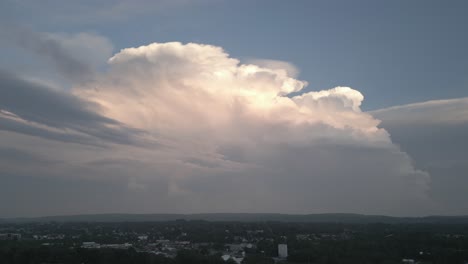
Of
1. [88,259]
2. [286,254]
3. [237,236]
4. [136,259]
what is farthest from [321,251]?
[237,236]

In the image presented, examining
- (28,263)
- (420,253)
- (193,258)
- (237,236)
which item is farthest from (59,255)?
(237,236)

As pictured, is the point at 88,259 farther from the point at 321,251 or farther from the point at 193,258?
the point at 321,251

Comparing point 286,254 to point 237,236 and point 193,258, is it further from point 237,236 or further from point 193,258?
point 237,236

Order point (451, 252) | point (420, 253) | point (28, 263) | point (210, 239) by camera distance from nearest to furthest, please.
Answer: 1. point (28, 263)
2. point (451, 252)
3. point (420, 253)
4. point (210, 239)

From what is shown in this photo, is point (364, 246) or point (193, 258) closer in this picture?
point (193, 258)

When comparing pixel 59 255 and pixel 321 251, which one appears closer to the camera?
pixel 59 255

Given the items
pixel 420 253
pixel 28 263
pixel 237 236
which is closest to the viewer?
pixel 28 263

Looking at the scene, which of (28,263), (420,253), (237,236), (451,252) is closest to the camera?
(28,263)

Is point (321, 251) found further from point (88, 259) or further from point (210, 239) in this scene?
point (210, 239)

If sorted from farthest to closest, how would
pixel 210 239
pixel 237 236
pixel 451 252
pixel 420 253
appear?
pixel 237 236
pixel 210 239
pixel 420 253
pixel 451 252
